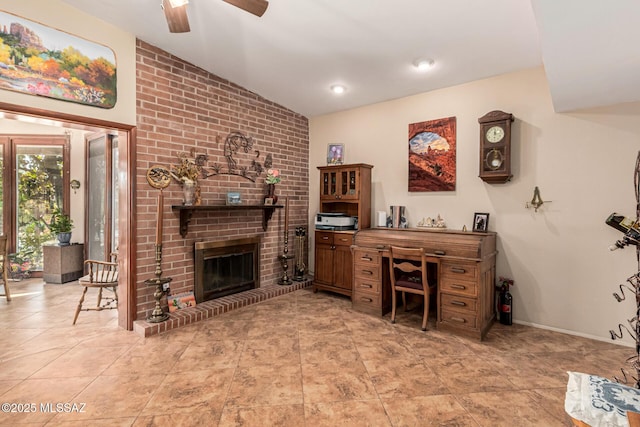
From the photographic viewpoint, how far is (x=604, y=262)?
2834 mm

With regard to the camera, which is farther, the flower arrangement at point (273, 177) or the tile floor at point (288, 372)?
the flower arrangement at point (273, 177)

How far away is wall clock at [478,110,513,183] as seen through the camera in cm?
314

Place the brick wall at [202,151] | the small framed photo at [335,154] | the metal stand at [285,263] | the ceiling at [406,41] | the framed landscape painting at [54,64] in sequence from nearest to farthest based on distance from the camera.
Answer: the ceiling at [406,41] < the framed landscape painting at [54,64] < the brick wall at [202,151] < the metal stand at [285,263] < the small framed photo at [335,154]

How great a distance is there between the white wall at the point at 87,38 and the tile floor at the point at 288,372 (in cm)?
209

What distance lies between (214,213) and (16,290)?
3318 mm

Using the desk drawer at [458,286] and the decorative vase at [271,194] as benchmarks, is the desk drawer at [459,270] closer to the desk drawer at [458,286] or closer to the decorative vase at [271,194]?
the desk drawer at [458,286]

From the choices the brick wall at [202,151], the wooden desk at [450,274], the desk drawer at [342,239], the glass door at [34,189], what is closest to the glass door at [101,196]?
the glass door at [34,189]

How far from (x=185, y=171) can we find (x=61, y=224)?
2970 millimetres

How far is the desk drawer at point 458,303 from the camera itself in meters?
2.89

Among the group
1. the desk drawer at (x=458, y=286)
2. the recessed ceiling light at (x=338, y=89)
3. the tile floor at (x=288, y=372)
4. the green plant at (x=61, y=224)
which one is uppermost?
the recessed ceiling light at (x=338, y=89)

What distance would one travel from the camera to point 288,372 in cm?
232

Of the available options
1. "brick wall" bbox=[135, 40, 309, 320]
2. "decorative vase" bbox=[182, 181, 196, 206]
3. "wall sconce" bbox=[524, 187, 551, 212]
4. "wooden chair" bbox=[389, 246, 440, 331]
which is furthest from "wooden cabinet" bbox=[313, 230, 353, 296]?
"wall sconce" bbox=[524, 187, 551, 212]

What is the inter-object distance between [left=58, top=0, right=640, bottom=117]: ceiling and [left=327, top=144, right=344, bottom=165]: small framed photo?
1.03 m

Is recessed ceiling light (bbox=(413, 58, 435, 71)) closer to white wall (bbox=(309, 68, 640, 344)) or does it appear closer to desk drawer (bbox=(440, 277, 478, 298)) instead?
white wall (bbox=(309, 68, 640, 344))
